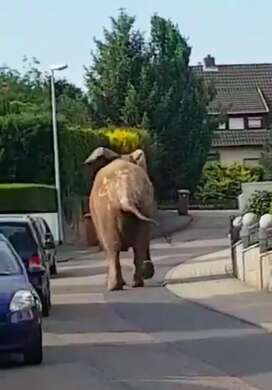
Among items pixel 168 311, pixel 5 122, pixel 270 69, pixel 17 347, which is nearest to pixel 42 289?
pixel 168 311

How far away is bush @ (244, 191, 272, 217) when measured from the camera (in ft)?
109

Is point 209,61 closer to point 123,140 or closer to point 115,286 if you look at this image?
point 123,140

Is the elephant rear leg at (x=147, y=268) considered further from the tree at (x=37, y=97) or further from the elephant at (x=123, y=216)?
the tree at (x=37, y=97)

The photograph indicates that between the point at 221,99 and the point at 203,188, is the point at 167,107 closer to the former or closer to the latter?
the point at 203,188

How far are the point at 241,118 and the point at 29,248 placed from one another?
65356 millimetres

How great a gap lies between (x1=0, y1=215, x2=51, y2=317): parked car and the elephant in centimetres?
516

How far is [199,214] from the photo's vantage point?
66.7 meters

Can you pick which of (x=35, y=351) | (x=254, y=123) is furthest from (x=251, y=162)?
(x=35, y=351)

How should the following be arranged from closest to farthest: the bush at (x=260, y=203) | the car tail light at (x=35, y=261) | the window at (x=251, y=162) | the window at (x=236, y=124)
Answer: the car tail light at (x=35, y=261) < the bush at (x=260, y=203) < the window at (x=251, y=162) < the window at (x=236, y=124)

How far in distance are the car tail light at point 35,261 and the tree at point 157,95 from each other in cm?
4351

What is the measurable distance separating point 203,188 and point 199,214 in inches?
364

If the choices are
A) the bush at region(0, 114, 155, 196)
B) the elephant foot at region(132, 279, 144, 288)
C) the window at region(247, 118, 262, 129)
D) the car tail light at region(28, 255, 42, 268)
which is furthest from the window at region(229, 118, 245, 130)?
the car tail light at region(28, 255, 42, 268)

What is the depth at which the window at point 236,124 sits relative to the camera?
8684 centimetres

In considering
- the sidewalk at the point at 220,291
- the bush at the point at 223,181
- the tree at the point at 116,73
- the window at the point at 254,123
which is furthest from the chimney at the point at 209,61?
the sidewalk at the point at 220,291
